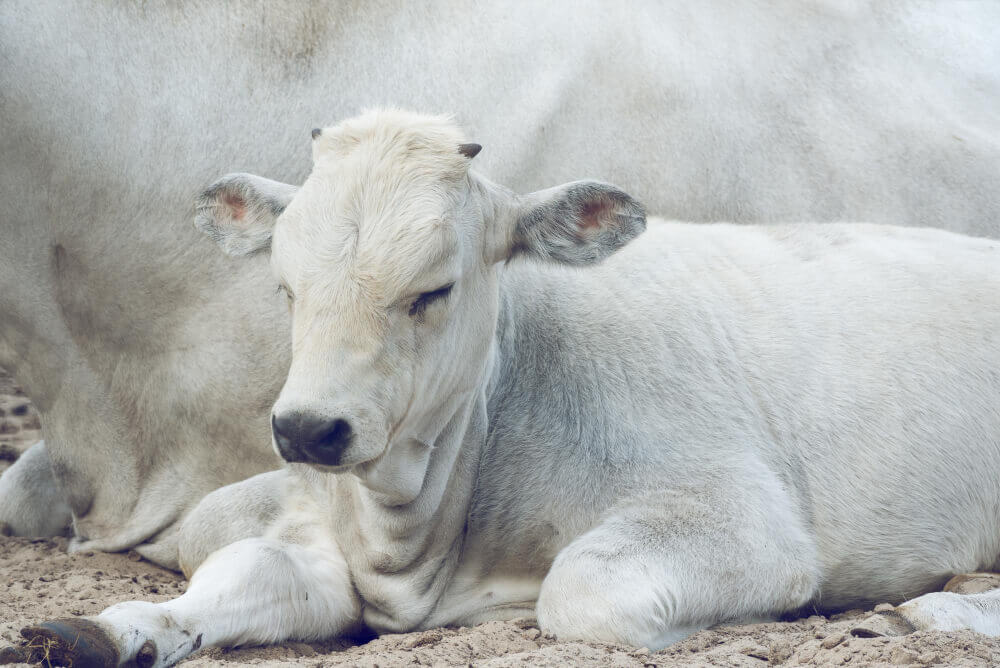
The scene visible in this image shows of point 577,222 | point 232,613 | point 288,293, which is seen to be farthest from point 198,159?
point 232,613

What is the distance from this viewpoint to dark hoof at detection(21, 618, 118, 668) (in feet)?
10.7

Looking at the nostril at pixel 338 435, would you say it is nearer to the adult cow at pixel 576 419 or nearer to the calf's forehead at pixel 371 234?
the adult cow at pixel 576 419

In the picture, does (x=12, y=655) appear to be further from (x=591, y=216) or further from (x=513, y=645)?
(x=591, y=216)

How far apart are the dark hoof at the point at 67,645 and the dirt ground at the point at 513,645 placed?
0.25ft

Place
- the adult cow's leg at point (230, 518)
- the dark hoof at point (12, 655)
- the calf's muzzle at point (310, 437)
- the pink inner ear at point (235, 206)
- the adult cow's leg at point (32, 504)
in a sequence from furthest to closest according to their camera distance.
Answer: the adult cow's leg at point (32, 504), the adult cow's leg at point (230, 518), the pink inner ear at point (235, 206), the calf's muzzle at point (310, 437), the dark hoof at point (12, 655)

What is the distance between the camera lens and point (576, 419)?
4.34 metres

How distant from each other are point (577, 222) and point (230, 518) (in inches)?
59.1

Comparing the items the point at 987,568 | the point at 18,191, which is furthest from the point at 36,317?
the point at 987,568

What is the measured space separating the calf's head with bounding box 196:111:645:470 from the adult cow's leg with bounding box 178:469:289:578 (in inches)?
31.5

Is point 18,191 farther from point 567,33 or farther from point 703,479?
point 703,479

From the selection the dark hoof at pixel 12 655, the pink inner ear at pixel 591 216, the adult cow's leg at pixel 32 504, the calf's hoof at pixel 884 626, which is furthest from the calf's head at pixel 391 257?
the adult cow's leg at pixel 32 504

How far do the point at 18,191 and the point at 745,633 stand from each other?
3.03 metres

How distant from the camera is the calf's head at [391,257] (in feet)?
11.5

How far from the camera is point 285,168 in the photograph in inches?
206
